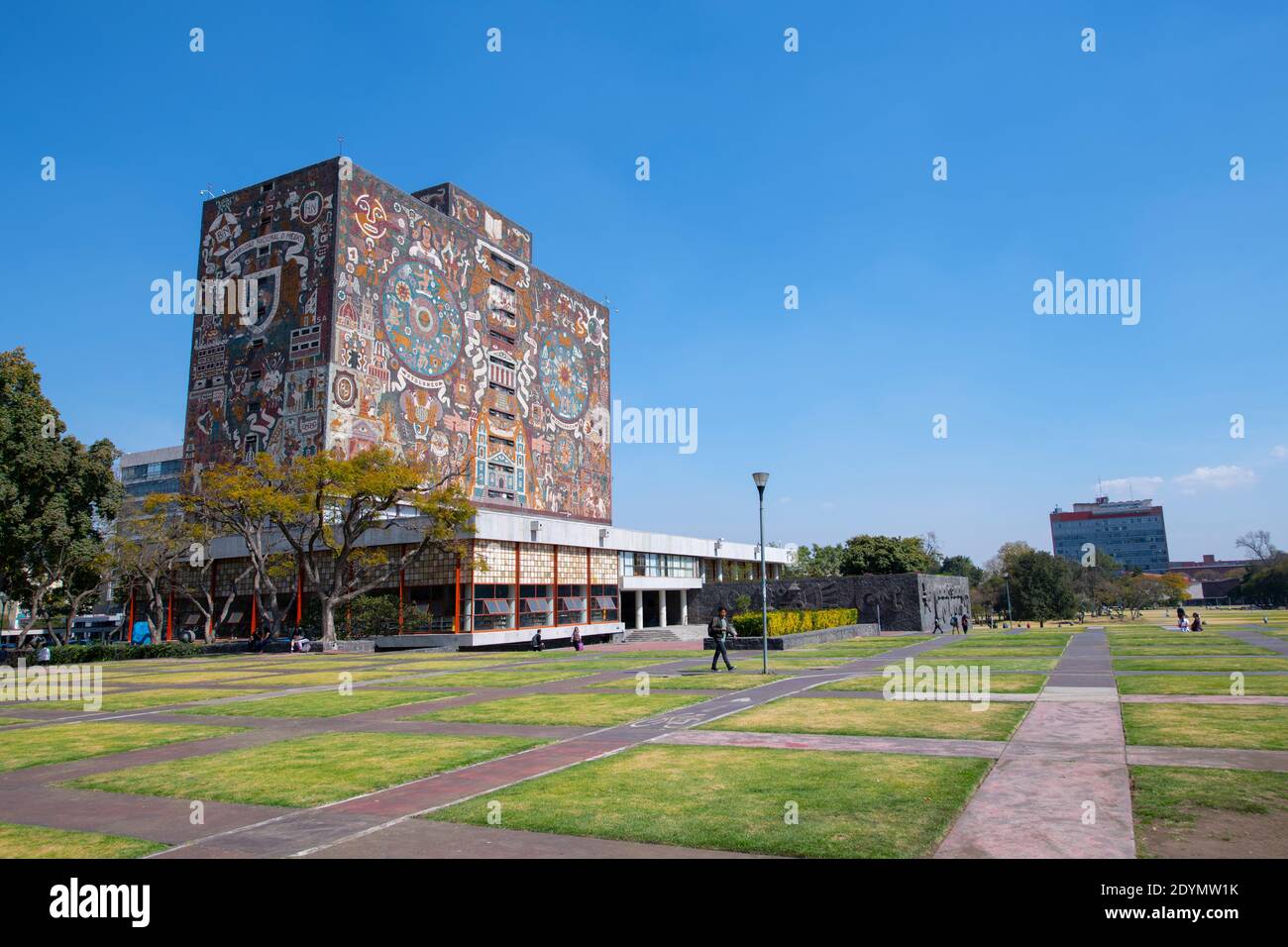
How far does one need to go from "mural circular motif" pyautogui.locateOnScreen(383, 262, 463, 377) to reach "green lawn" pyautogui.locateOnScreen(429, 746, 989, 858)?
4970 cm

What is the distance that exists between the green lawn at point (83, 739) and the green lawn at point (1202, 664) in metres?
21.2

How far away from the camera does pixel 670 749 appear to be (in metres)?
11.0

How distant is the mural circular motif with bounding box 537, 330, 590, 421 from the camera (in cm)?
7219

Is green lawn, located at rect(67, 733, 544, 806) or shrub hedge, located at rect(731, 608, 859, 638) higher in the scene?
green lawn, located at rect(67, 733, 544, 806)

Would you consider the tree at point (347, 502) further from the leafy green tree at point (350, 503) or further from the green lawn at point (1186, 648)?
the green lawn at point (1186, 648)

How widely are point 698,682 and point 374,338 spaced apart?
4142cm

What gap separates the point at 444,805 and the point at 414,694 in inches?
466

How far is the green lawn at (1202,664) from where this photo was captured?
20.3 meters

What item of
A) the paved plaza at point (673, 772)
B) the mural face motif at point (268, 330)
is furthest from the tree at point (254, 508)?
the paved plaza at point (673, 772)

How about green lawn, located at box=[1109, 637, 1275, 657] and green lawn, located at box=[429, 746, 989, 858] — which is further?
green lawn, located at box=[1109, 637, 1275, 657]

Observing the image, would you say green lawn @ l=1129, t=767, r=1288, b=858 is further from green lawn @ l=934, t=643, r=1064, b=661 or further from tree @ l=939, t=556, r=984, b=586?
tree @ l=939, t=556, r=984, b=586

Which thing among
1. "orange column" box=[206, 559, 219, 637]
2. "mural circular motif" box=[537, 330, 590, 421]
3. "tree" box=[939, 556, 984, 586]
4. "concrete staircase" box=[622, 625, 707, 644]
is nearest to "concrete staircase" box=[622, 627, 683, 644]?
"concrete staircase" box=[622, 625, 707, 644]

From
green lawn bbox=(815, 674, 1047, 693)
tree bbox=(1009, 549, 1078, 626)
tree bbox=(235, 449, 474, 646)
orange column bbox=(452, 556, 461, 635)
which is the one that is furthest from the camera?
tree bbox=(1009, 549, 1078, 626)

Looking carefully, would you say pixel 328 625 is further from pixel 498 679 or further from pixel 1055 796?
pixel 1055 796
